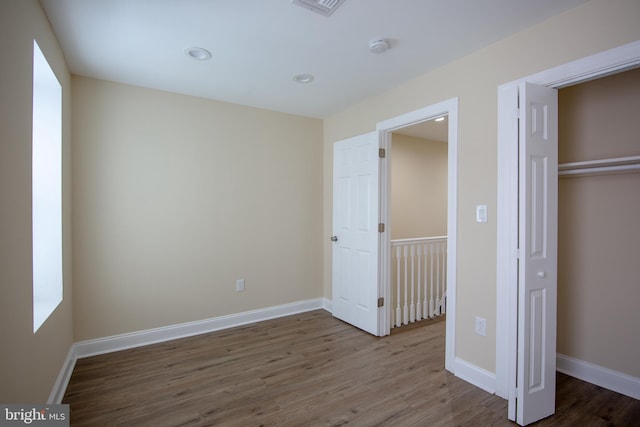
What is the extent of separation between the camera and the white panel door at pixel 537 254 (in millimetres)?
1907

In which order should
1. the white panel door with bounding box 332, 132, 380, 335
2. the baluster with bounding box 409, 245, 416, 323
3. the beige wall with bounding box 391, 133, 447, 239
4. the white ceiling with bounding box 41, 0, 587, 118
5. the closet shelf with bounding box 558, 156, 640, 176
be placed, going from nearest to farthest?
1. the white ceiling with bounding box 41, 0, 587, 118
2. the closet shelf with bounding box 558, 156, 640, 176
3. the white panel door with bounding box 332, 132, 380, 335
4. the baluster with bounding box 409, 245, 416, 323
5. the beige wall with bounding box 391, 133, 447, 239

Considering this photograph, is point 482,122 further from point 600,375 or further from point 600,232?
point 600,375

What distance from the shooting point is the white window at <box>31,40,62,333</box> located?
2.07 meters

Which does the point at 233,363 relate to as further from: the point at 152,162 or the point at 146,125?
the point at 146,125

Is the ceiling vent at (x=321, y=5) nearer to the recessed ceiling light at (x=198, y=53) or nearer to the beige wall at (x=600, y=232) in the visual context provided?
the recessed ceiling light at (x=198, y=53)

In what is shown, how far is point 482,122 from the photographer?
2361 mm

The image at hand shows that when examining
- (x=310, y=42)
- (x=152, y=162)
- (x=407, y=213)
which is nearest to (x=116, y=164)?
(x=152, y=162)

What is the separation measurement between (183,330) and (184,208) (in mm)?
1302

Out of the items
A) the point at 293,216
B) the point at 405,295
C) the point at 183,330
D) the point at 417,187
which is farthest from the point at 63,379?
the point at 417,187

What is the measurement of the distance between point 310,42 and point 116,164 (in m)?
2.17

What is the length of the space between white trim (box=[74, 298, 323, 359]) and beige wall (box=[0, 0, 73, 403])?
40.3 inches

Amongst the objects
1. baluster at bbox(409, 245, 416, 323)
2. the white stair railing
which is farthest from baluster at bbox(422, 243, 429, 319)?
baluster at bbox(409, 245, 416, 323)

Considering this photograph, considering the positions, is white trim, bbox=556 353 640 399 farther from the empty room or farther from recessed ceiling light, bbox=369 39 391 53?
recessed ceiling light, bbox=369 39 391 53

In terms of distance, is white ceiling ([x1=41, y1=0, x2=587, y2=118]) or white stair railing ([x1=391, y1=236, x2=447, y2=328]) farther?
white stair railing ([x1=391, y1=236, x2=447, y2=328])
